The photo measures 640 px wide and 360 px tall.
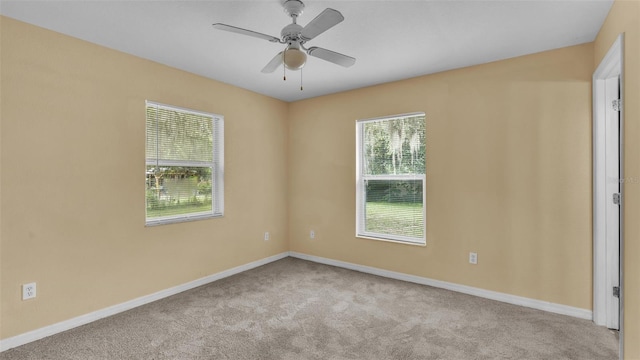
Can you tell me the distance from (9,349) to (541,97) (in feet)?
16.0

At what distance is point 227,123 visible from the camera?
395 cm

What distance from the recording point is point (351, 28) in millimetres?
2469

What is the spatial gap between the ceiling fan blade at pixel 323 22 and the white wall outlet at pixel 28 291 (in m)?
2.81

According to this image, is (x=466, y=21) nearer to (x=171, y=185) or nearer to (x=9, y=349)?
(x=171, y=185)

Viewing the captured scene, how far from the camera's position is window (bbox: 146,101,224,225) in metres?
3.27

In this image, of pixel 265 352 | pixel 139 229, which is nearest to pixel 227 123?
pixel 139 229

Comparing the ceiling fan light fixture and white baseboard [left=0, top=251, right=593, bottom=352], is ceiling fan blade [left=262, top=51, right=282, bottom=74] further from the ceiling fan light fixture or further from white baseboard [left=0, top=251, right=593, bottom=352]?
white baseboard [left=0, top=251, right=593, bottom=352]

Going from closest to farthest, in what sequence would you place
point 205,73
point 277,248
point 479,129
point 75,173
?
point 75,173 → point 479,129 → point 205,73 → point 277,248

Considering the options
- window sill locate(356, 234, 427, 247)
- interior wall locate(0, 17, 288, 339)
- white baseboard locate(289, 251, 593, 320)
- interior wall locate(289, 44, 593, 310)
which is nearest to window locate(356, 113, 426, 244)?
window sill locate(356, 234, 427, 247)

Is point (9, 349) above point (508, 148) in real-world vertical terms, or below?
below

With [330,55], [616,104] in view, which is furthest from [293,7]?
[616,104]

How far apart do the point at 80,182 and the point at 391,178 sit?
3275mm

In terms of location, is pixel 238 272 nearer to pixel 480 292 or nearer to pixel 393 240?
pixel 393 240

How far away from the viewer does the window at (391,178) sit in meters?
3.77
